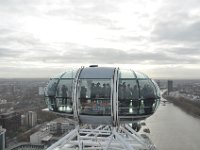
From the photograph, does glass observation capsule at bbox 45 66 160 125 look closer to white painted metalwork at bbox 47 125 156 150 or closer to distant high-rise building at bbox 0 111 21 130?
white painted metalwork at bbox 47 125 156 150

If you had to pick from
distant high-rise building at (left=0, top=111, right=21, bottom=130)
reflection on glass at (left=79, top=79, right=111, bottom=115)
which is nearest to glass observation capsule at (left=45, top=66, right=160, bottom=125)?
reflection on glass at (left=79, top=79, right=111, bottom=115)

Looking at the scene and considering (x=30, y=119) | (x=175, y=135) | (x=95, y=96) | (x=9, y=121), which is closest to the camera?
(x=95, y=96)

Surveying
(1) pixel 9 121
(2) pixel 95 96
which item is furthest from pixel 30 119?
(2) pixel 95 96

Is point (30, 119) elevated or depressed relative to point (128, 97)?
depressed

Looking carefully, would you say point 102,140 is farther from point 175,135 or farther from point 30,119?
point 30,119

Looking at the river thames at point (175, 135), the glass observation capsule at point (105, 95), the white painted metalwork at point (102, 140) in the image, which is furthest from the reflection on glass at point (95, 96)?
the river thames at point (175, 135)

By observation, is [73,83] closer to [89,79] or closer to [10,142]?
[89,79]
